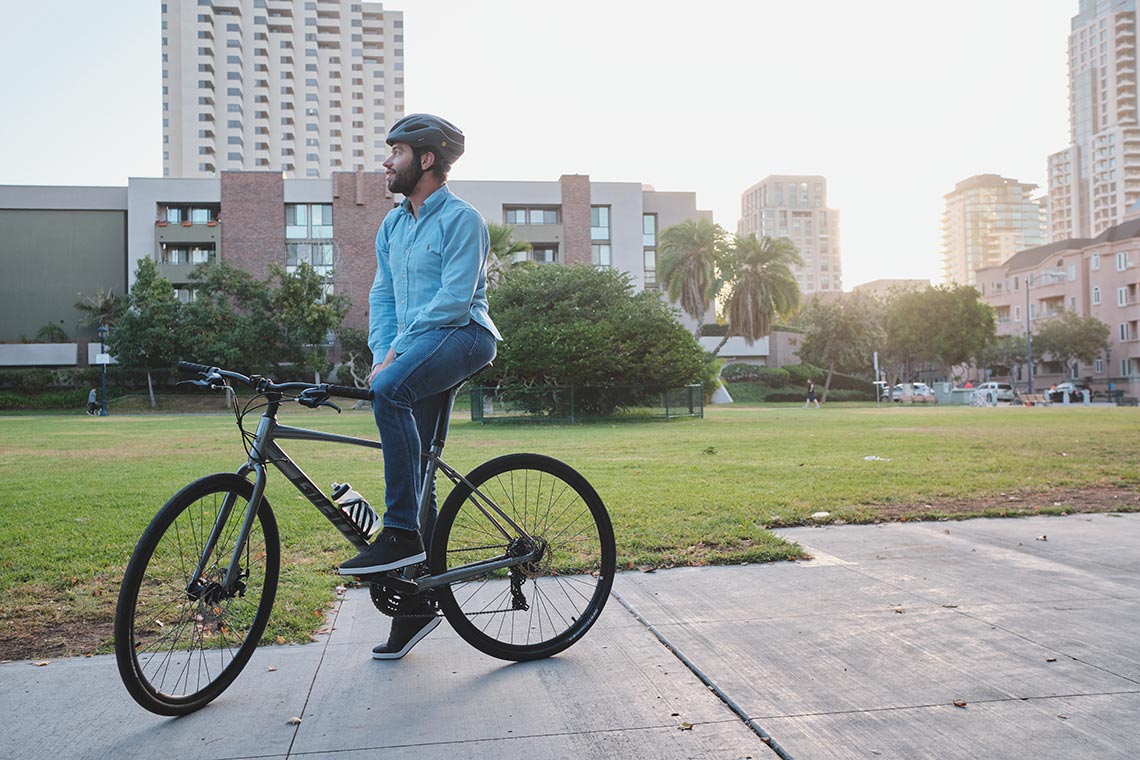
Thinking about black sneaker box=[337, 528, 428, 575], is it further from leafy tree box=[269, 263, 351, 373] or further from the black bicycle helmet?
leafy tree box=[269, 263, 351, 373]

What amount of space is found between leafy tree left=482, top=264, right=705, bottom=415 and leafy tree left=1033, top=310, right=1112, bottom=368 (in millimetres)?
52414

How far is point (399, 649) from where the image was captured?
334 centimetres

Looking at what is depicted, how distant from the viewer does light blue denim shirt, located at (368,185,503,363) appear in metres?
3.15

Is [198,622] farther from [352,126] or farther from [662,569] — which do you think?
[352,126]

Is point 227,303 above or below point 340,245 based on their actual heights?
below

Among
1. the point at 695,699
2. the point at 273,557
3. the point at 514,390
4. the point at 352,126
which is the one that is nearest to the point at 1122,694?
the point at 695,699

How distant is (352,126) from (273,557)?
418 feet

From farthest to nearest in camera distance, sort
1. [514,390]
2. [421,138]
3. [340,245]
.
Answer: [340,245] < [514,390] < [421,138]

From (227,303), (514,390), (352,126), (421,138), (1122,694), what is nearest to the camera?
(1122,694)

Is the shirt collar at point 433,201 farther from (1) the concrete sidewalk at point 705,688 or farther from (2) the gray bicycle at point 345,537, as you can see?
(1) the concrete sidewalk at point 705,688

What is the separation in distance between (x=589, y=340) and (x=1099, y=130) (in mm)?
170581

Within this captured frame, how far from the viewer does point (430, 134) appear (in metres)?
3.32

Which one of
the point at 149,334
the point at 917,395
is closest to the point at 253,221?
the point at 149,334

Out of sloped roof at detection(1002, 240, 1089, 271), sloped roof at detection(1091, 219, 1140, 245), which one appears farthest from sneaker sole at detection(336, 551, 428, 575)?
sloped roof at detection(1002, 240, 1089, 271)
